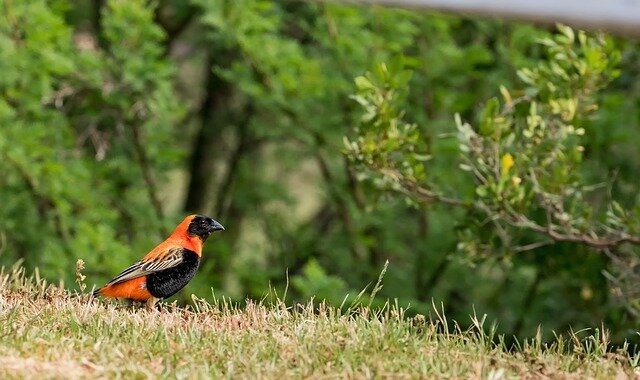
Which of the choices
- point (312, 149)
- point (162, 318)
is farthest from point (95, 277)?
point (162, 318)

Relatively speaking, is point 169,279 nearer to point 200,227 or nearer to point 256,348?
point 200,227

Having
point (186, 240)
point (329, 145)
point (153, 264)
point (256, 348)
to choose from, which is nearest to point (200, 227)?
point (186, 240)

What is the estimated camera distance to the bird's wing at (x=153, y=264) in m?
6.84

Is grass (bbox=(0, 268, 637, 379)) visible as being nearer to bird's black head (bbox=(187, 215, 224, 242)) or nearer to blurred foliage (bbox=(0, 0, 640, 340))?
bird's black head (bbox=(187, 215, 224, 242))

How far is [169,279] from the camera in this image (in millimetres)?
6848

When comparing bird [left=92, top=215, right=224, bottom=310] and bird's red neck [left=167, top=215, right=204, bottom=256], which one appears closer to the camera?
bird [left=92, top=215, right=224, bottom=310]

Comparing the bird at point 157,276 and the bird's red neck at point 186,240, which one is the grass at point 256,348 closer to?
the bird at point 157,276

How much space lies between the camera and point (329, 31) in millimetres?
12008

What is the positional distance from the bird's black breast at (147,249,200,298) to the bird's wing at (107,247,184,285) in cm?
2

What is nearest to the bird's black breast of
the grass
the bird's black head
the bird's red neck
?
the bird's red neck

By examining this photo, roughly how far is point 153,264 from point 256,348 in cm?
162

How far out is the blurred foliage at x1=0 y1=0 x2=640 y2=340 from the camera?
9906 millimetres

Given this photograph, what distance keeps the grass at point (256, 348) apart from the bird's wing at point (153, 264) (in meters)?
0.57

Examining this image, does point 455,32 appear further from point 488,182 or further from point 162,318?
point 162,318
